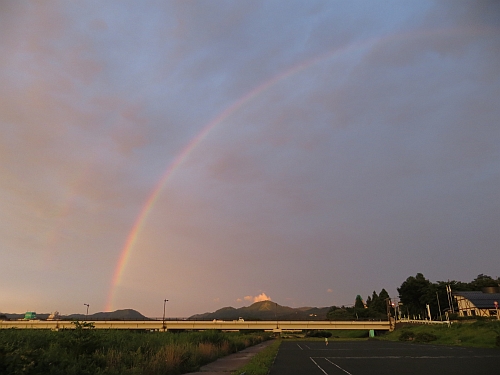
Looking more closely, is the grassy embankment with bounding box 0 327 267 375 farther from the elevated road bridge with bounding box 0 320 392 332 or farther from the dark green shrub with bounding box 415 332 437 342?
the elevated road bridge with bounding box 0 320 392 332

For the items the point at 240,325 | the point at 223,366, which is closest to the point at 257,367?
the point at 223,366

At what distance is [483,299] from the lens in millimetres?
95562

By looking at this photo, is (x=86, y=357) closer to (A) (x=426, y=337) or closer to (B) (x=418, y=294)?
(A) (x=426, y=337)

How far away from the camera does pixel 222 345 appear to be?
1535 inches

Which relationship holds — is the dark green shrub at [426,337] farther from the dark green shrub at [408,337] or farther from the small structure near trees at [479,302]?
the small structure near trees at [479,302]

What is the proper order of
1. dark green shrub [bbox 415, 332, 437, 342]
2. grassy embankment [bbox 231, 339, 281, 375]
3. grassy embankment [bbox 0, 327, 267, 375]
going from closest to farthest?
grassy embankment [bbox 0, 327, 267, 375] → grassy embankment [bbox 231, 339, 281, 375] → dark green shrub [bbox 415, 332, 437, 342]

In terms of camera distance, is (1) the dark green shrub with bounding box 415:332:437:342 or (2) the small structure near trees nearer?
(1) the dark green shrub with bounding box 415:332:437:342

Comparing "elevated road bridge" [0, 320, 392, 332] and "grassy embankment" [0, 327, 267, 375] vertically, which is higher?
"grassy embankment" [0, 327, 267, 375]

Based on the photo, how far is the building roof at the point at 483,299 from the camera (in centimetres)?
9174

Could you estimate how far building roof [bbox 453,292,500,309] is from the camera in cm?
9174

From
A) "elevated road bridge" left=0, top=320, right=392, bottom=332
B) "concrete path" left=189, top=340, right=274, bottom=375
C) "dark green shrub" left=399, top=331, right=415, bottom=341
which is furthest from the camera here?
→ "elevated road bridge" left=0, top=320, right=392, bottom=332

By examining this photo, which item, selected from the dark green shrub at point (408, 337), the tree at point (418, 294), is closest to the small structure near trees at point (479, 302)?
the tree at point (418, 294)

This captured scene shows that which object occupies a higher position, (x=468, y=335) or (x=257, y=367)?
(x=257, y=367)

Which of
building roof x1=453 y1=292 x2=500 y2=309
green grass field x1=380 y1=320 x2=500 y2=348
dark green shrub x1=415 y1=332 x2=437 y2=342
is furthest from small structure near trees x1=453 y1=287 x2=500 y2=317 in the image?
dark green shrub x1=415 y1=332 x2=437 y2=342
